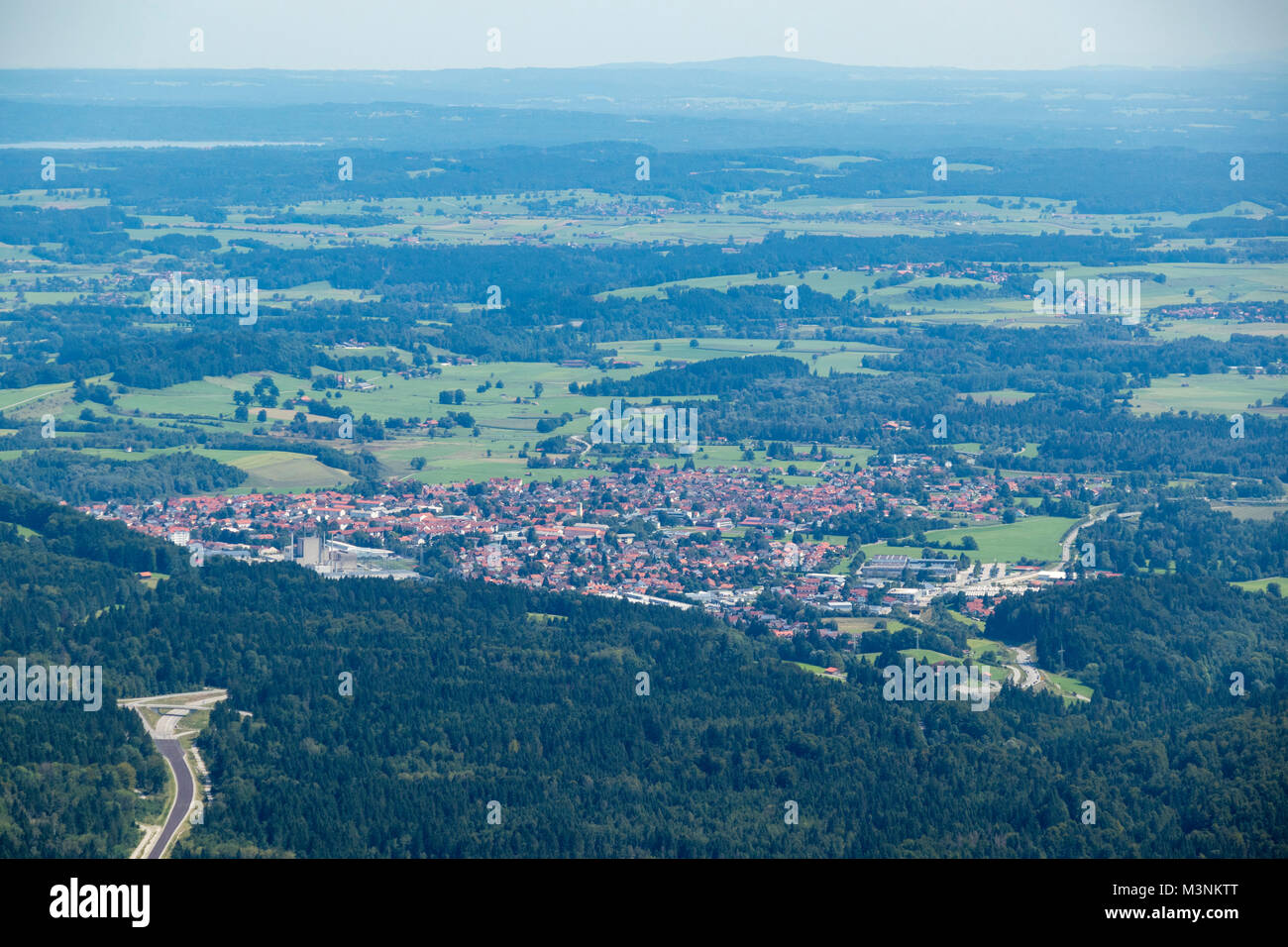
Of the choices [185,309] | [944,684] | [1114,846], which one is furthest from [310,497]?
[185,309]

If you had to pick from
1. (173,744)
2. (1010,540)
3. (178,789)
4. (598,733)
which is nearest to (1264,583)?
(1010,540)

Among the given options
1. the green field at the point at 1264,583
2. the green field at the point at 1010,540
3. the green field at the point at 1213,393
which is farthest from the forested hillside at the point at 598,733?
the green field at the point at 1213,393

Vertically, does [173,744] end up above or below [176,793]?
above

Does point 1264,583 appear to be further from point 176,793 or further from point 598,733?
point 176,793

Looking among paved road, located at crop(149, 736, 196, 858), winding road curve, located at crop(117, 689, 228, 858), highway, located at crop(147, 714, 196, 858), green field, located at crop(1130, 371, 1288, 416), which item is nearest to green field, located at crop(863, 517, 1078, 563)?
green field, located at crop(1130, 371, 1288, 416)

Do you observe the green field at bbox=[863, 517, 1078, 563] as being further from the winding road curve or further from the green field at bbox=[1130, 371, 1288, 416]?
the winding road curve

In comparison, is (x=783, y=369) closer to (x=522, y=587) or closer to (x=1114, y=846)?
(x=522, y=587)

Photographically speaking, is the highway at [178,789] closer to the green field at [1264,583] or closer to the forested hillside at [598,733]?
the forested hillside at [598,733]

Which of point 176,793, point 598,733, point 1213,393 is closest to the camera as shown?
point 176,793
